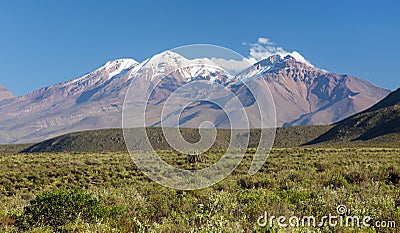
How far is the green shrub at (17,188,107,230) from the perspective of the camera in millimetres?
8727

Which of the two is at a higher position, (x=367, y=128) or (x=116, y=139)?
(x=116, y=139)

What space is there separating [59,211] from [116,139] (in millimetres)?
131390

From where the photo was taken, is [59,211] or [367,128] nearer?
[59,211]

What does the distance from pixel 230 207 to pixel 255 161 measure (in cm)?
2630

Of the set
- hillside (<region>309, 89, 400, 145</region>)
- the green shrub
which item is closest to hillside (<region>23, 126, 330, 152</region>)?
hillside (<region>309, 89, 400, 145</region>)

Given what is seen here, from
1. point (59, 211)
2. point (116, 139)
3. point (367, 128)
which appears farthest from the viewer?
point (116, 139)

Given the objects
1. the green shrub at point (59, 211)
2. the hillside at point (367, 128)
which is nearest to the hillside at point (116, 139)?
the hillside at point (367, 128)

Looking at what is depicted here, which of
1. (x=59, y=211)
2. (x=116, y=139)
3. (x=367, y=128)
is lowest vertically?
(x=59, y=211)

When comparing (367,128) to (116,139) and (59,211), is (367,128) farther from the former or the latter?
(59,211)

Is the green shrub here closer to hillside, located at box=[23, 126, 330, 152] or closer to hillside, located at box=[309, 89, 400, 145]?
hillside, located at box=[309, 89, 400, 145]

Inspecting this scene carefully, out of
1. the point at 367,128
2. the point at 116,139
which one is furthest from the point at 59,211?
the point at 116,139

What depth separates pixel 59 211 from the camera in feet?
29.2

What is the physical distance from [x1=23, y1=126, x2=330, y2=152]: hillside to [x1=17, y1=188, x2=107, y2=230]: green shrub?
116 metres

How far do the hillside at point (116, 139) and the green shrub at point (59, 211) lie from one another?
116004mm
